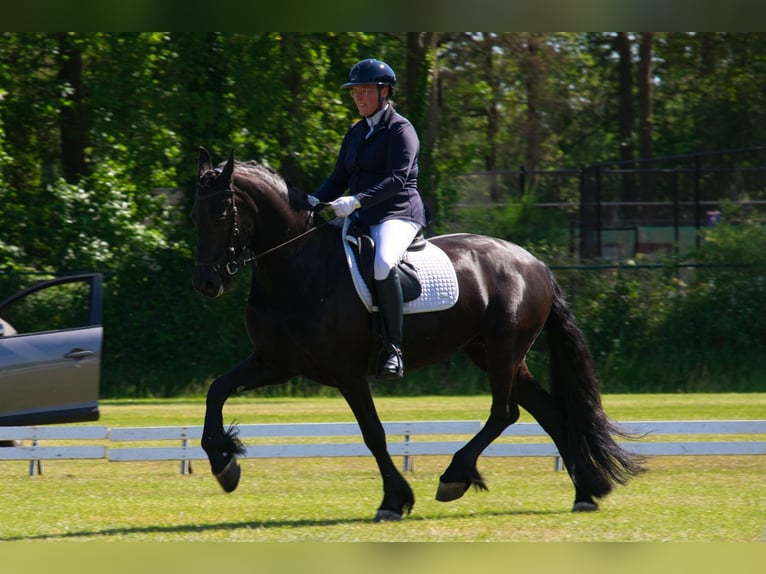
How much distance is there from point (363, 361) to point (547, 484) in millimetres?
2572

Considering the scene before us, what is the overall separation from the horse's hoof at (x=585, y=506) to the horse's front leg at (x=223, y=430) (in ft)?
7.29

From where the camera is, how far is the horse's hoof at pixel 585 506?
324 inches

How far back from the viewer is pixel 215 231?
7.53 m

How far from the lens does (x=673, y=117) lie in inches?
1623

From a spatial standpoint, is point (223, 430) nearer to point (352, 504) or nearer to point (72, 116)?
point (352, 504)

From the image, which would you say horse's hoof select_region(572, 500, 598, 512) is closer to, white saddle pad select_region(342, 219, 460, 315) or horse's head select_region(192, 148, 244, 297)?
white saddle pad select_region(342, 219, 460, 315)

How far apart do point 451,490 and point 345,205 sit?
6.65 ft

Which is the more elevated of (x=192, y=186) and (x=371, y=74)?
(x=192, y=186)

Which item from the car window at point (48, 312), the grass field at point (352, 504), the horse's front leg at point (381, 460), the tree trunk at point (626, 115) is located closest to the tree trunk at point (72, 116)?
the car window at point (48, 312)

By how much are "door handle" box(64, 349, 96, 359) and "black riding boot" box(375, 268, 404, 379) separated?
11.1 ft

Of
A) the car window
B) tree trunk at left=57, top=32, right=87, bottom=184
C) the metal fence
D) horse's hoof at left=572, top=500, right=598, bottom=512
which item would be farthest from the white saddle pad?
tree trunk at left=57, top=32, right=87, bottom=184

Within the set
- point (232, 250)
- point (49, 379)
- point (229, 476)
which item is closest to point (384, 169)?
point (232, 250)

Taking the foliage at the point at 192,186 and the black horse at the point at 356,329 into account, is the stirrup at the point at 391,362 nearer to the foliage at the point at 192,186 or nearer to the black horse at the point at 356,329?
the black horse at the point at 356,329
